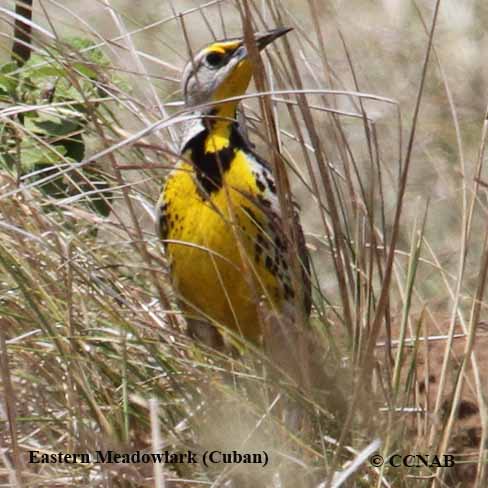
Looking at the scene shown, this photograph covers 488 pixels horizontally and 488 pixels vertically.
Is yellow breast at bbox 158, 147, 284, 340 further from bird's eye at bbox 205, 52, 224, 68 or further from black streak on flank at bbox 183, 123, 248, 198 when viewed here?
bird's eye at bbox 205, 52, 224, 68

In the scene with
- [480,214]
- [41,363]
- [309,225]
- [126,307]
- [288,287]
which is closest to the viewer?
[41,363]

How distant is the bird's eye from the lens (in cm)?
277

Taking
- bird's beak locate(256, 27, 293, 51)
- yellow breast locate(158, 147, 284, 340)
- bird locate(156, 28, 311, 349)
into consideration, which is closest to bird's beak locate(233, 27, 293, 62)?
bird's beak locate(256, 27, 293, 51)

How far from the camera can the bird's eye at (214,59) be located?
2768mm

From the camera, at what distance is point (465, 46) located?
13.4ft

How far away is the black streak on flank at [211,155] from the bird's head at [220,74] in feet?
0.19

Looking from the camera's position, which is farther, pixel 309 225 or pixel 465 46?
pixel 465 46

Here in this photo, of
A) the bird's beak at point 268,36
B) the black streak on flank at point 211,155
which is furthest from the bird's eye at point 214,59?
the bird's beak at point 268,36

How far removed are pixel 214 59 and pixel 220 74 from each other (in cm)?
4

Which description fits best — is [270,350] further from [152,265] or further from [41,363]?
[152,265]

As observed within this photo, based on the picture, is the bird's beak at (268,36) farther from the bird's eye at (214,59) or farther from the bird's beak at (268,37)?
the bird's eye at (214,59)

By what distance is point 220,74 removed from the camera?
277 centimetres

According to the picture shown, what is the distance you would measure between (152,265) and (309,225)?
1.06m

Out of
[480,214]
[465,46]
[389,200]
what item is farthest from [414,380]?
[465,46]
